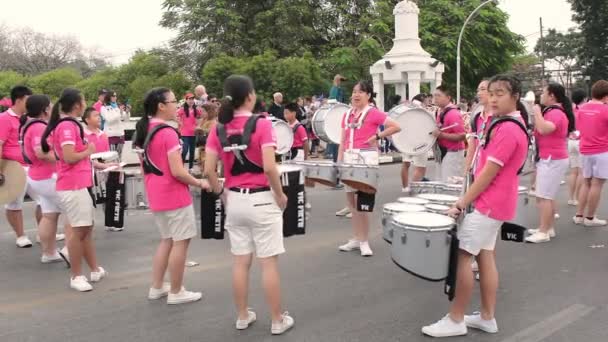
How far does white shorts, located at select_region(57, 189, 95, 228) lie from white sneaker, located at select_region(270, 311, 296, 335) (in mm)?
2130

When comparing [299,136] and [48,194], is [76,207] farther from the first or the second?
[299,136]

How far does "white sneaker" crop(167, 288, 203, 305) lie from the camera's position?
5281 millimetres

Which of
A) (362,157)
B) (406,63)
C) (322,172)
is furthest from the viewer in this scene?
(406,63)

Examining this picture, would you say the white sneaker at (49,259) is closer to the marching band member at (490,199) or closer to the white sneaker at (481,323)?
the marching band member at (490,199)

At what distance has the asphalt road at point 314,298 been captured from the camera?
4.62m

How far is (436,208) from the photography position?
189 inches

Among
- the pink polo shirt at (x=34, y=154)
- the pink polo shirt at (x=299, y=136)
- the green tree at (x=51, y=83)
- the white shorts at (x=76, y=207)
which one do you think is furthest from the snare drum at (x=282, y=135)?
the green tree at (x=51, y=83)

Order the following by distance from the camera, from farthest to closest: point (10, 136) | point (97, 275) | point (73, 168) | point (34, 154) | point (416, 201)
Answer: point (10, 136), point (34, 154), point (97, 275), point (73, 168), point (416, 201)

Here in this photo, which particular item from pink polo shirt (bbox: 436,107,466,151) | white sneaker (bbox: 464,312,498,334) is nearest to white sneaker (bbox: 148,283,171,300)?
white sneaker (bbox: 464,312,498,334)

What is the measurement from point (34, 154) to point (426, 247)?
14.6 feet

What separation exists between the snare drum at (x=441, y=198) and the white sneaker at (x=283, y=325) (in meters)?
1.57

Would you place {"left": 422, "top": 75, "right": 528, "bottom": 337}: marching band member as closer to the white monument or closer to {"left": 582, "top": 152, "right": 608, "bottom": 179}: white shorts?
{"left": 582, "top": 152, "right": 608, "bottom": 179}: white shorts

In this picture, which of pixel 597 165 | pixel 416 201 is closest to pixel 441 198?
pixel 416 201

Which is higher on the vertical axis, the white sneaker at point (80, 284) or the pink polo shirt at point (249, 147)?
the pink polo shirt at point (249, 147)
